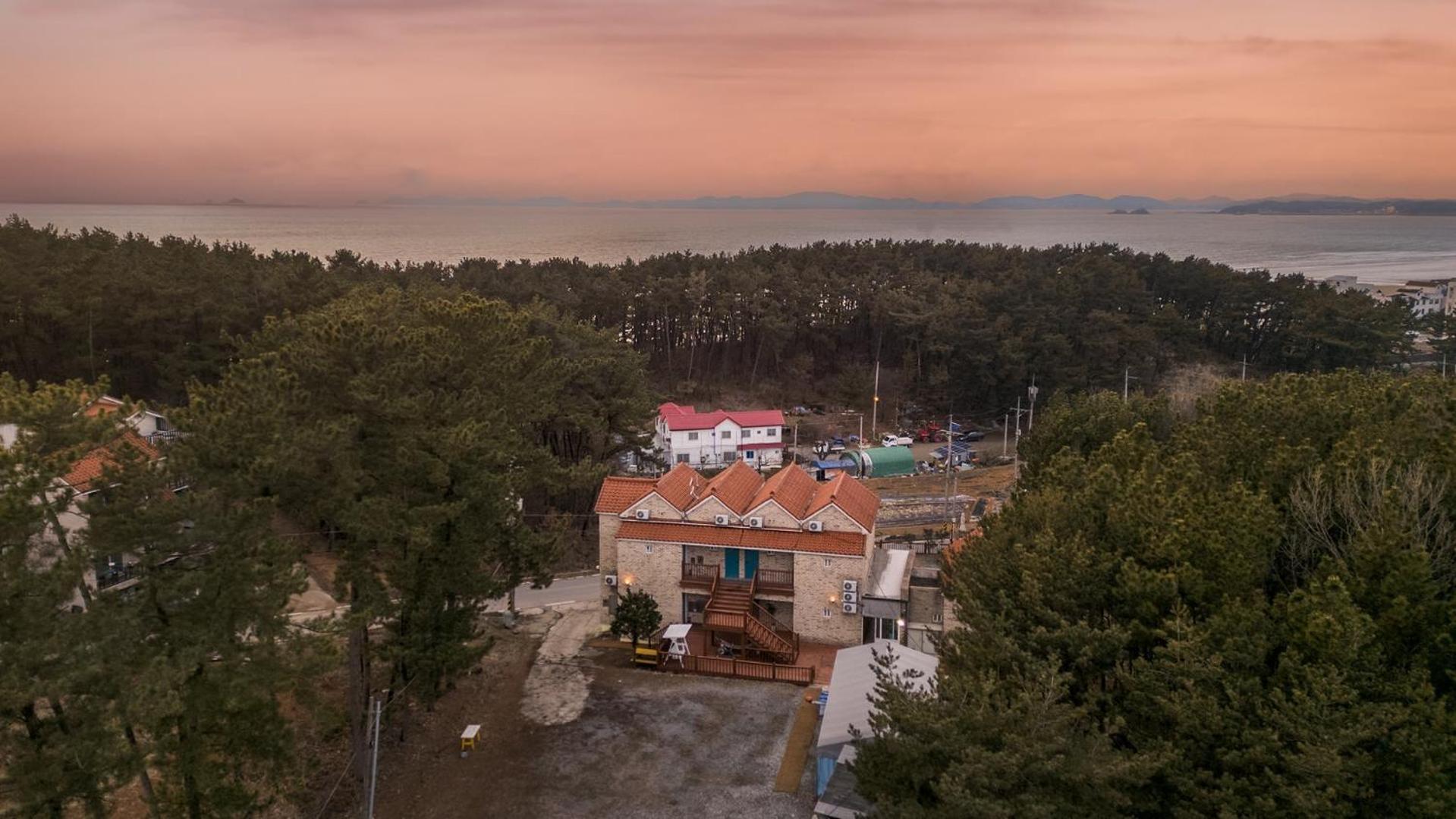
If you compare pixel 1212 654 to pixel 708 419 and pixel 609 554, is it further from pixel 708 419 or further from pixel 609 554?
pixel 708 419

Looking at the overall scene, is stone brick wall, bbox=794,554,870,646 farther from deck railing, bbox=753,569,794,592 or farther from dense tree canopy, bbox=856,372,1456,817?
dense tree canopy, bbox=856,372,1456,817

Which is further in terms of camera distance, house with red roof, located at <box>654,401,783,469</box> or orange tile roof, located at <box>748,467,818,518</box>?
house with red roof, located at <box>654,401,783,469</box>

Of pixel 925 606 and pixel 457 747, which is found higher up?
pixel 925 606

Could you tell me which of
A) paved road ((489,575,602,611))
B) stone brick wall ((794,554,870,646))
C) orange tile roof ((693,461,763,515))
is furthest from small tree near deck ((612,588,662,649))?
paved road ((489,575,602,611))

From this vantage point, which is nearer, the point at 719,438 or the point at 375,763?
the point at 375,763

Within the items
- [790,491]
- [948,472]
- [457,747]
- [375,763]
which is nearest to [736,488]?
[790,491]
